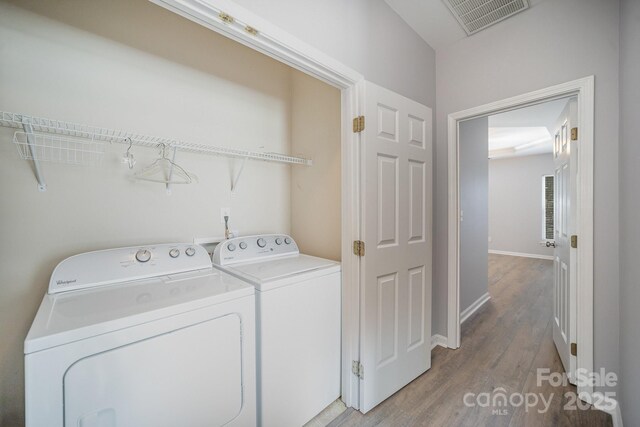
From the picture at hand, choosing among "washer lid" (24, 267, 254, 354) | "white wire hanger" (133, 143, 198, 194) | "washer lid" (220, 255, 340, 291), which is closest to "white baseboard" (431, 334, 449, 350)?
"washer lid" (220, 255, 340, 291)

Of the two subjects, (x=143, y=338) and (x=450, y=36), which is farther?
(x=450, y=36)

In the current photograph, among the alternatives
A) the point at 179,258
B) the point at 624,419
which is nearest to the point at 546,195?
the point at 624,419

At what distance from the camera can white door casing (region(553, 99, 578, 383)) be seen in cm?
179

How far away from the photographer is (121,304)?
1.02 meters

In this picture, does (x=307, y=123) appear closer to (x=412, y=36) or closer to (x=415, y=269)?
(x=412, y=36)

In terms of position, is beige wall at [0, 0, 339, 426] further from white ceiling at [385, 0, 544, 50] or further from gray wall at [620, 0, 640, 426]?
gray wall at [620, 0, 640, 426]

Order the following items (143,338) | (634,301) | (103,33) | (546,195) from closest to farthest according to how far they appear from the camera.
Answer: (143,338) < (634,301) < (103,33) < (546,195)

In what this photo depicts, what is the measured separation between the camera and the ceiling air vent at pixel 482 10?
1.85 m

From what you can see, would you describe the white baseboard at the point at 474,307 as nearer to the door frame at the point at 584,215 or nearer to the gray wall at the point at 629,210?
the door frame at the point at 584,215

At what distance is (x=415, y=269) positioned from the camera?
1.95 meters

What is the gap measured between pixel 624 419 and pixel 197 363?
228 centimetres

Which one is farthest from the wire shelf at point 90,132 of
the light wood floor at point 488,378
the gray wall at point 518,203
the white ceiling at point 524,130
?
the gray wall at point 518,203

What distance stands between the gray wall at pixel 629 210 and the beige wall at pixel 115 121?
5.41 ft

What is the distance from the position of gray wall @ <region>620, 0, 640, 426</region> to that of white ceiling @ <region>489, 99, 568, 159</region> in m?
1.34
